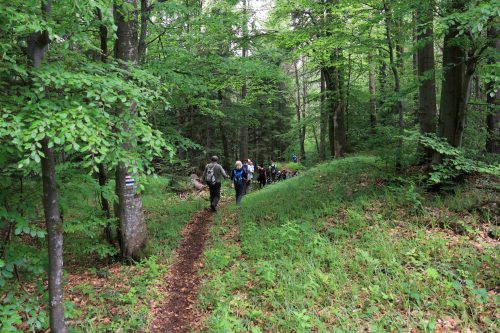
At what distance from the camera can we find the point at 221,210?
11.8m

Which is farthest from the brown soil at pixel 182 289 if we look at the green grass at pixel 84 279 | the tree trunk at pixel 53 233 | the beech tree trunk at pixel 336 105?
the beech tree trunk at pixel 336 105

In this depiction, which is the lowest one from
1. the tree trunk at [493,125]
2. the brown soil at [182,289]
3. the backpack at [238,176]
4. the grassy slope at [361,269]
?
the brown soil at [182,289]

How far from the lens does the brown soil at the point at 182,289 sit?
5.10 m

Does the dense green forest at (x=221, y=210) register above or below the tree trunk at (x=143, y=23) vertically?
below

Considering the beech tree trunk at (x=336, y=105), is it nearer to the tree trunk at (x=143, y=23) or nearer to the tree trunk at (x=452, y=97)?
the tree trunk at (x=452, y=97)

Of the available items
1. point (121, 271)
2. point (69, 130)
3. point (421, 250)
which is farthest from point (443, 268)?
point (121, 271)

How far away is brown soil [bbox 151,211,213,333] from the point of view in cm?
510

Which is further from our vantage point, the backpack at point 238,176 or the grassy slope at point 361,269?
the backpack at point 238,176

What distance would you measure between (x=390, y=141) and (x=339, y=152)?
265 inches

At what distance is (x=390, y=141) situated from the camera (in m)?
10.0

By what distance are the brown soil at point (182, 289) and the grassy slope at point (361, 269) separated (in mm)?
311

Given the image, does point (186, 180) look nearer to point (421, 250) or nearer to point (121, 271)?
point (121, 271)

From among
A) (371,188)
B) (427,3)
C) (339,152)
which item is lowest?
(371,188)

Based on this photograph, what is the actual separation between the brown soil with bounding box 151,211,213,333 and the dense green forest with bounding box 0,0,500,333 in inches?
2.6
